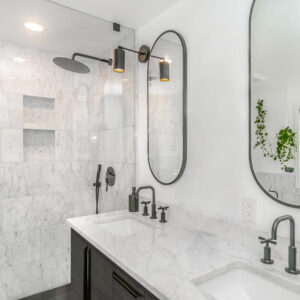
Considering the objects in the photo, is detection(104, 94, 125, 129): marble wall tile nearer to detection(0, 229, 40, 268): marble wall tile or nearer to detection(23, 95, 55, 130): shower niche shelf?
detection(23, 95, 55, 130): shower niche shelf

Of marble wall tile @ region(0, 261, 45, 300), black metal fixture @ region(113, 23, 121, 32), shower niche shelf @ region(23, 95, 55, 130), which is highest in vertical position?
black metal fixture @ region(113, 23, 121, 32)

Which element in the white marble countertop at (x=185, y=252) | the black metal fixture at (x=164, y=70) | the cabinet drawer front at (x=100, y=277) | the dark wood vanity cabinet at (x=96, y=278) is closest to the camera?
the white marble countertop at (x=185, y=252)

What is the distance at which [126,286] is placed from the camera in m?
1.05

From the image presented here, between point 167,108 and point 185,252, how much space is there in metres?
0.99

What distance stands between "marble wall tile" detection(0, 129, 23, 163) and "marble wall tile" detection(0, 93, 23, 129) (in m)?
0.04

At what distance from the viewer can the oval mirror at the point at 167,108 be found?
163 cm

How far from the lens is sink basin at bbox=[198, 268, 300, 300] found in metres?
0.93

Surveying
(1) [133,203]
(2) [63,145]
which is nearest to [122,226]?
(1) [133,203]

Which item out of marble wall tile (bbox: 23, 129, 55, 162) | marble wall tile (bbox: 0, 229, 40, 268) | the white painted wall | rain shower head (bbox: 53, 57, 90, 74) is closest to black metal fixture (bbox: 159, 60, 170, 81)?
the white painted wall

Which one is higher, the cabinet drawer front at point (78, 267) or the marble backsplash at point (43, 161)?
the marble backsplash at point (43, 161)

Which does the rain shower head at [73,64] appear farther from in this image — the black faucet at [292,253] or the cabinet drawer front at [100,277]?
the black faucet at [292,253]

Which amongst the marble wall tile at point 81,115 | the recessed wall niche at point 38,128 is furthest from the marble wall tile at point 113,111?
the recessed wall niche at point 38,128

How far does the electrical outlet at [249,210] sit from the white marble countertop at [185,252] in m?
0.05

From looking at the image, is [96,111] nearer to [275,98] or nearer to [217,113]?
[217,113]
